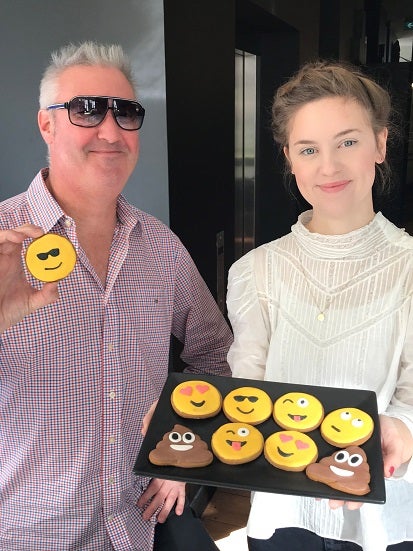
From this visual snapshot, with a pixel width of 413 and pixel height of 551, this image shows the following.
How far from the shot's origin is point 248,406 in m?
1.28

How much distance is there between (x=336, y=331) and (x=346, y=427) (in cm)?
24

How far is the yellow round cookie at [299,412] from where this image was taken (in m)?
1.25

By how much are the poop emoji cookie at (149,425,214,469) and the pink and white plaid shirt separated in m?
0.38

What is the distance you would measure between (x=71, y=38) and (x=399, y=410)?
1960 mm

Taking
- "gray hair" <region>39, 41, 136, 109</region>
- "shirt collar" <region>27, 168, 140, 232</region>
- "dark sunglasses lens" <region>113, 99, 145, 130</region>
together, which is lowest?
"shirt collar" <region>27, 168, 140, 232</region>

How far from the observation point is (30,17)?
7.75 ft

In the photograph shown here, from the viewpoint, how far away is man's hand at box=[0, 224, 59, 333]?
4.16ft

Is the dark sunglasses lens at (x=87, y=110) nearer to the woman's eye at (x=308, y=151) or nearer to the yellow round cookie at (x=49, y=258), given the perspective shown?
the yellow round cookie at (x=49, y=258)

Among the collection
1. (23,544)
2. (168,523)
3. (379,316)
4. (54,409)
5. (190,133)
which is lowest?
(168,523)

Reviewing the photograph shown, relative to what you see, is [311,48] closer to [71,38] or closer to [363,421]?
[71,38]

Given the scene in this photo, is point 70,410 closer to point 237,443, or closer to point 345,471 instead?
point 237,443

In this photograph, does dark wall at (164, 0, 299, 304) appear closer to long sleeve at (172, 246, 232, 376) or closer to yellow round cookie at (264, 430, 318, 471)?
long sleeve at (172, 246, 232, 376)

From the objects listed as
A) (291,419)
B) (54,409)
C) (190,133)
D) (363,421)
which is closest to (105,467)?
(54,409)

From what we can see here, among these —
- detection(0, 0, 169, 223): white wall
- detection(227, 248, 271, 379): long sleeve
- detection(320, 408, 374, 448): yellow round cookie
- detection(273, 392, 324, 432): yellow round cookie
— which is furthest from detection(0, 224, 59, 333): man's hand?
detection(0, 0, 169, 223): white wall
